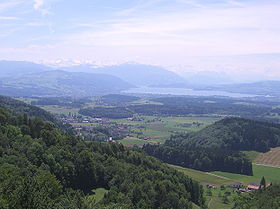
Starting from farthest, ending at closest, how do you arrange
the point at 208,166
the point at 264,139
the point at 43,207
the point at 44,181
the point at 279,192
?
1. the point at 264,139
2. the point at 208,166
3. the point at 279,192
4. the point at 44,181
5. the point at 43,207

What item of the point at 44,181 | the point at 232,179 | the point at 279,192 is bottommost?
the point at 232,179

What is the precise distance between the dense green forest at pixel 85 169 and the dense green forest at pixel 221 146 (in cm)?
4043

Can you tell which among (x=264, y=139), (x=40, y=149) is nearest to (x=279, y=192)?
(x=40, y=149)

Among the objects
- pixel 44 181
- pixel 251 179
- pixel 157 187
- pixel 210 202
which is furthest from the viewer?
pixel 251 179

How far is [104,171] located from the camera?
61.8 meters

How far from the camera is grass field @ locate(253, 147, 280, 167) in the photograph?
113m

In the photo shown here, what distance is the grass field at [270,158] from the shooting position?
371ft

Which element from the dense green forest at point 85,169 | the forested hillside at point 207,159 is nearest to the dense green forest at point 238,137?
the forested hillside at point 207,159

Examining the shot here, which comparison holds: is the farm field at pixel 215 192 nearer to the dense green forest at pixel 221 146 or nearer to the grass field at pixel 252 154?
the dense green forest at pixel 221 146

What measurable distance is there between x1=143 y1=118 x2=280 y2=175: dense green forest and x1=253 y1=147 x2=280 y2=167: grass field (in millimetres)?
4145

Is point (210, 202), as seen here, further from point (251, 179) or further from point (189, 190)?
point (251, 179)

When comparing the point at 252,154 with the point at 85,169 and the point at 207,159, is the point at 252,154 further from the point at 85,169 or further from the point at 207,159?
the point at 85,169

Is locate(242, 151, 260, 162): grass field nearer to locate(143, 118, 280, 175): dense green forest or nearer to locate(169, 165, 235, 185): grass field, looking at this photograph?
locate(143, 118, 280, 175): dense green forest

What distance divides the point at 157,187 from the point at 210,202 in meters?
21.4
